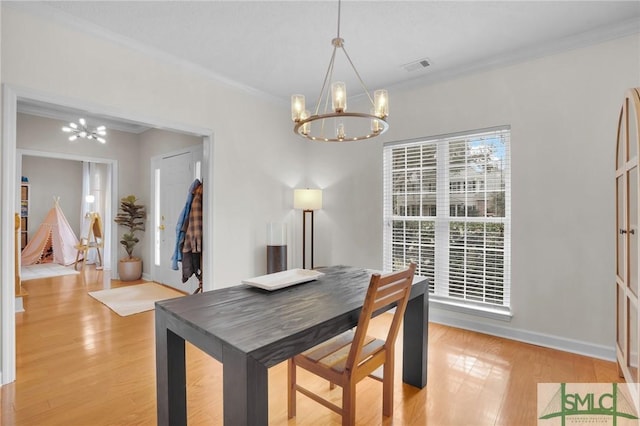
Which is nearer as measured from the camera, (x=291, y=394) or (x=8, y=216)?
(x=291, y=394)

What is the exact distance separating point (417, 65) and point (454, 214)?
1.58 m

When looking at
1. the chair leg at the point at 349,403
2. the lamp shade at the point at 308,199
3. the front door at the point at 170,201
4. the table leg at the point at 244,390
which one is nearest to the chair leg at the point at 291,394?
the chair leg at the point at 349,403

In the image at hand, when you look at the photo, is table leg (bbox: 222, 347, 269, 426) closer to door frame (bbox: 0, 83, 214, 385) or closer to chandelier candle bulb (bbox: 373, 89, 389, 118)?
chandelier candle bulb (bbox: 373, 89, 389, 118)

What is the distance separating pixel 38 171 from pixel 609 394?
32.9 ft

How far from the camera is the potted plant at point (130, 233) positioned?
17.4 feet

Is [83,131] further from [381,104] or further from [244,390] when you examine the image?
[244,390]

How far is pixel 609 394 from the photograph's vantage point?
81.0 inches

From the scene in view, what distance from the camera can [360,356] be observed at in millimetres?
1619

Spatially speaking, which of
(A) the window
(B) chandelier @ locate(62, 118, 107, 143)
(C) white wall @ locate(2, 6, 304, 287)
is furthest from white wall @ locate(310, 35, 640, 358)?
(B) chandelier @ locate(62, 118, 107, 143)

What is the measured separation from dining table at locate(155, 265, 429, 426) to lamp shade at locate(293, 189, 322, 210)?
6.14ft

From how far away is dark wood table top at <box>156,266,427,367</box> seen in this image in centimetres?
116

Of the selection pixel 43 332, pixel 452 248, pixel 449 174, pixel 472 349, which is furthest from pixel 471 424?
pixel 43 332

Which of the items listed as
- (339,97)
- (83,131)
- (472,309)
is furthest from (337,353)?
(83,131)

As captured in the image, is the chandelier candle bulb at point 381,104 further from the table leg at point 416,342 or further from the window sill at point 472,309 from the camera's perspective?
the window sill at point 472,309
